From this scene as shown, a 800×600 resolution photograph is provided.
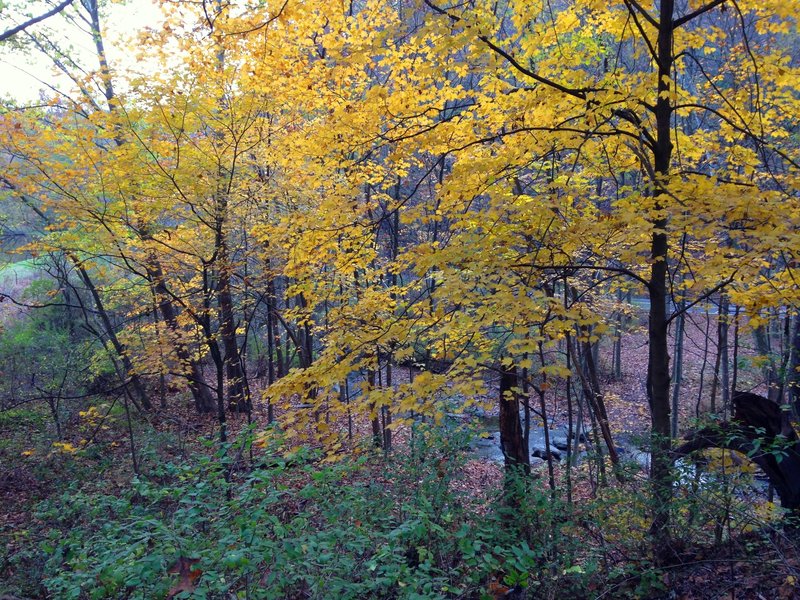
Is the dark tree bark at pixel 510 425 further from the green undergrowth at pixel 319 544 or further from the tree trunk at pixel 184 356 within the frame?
the tree trunk at pixel 184 356

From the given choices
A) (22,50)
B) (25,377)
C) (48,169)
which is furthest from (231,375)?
(22,50)

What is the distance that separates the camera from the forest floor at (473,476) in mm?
3438

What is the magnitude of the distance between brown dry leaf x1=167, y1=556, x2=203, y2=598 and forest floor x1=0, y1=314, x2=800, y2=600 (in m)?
1.03

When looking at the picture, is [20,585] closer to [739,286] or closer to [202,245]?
[202,245]

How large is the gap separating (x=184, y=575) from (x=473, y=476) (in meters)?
8.06

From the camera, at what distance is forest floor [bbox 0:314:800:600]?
3.44m

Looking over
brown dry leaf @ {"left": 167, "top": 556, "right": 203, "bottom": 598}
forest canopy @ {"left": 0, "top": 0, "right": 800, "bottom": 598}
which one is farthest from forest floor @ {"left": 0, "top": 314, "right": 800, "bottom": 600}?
brown dry leaf @ {"left": 167, "top": 556, "right": 203, "bottom": 598}

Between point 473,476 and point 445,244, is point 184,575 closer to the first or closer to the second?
point 445,244

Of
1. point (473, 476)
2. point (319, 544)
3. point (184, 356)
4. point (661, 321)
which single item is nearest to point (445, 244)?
point (661, 321)

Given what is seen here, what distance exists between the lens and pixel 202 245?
7.46 metres

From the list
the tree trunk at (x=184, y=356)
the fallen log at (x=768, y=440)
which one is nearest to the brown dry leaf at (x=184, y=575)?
the fallen log at (x=768, y=440)

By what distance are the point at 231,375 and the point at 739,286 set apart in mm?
10810

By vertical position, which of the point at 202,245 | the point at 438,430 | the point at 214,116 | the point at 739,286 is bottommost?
the point at 438,430

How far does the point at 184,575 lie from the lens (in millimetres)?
2783
